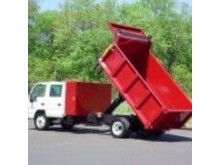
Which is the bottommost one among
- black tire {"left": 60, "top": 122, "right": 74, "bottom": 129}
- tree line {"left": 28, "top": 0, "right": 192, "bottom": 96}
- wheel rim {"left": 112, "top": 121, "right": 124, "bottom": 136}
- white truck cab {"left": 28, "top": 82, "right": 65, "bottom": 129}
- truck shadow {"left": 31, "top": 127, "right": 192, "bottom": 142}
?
truck shadow {"left": 31, "top": 127, "right": 192, "bottom": 142}

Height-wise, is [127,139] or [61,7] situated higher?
[61,7]

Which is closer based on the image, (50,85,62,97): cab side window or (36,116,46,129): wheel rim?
(50,85,62,97): cab side window

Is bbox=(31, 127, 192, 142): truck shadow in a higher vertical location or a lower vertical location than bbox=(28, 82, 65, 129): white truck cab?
lower

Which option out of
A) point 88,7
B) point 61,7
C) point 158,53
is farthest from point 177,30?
point 61,7

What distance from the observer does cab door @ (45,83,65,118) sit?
15.6 meters

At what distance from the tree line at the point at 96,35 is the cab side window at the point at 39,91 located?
39.5 ft

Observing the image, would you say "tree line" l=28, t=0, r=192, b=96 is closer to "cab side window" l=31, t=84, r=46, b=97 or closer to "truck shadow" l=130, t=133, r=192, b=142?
"cab side window" l=31, t=84, r=46, b=97

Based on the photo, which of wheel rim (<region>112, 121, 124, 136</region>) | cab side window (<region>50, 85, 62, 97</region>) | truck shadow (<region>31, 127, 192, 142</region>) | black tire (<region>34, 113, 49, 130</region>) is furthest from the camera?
black tire (<region>34, 113, 49, 130</region>)

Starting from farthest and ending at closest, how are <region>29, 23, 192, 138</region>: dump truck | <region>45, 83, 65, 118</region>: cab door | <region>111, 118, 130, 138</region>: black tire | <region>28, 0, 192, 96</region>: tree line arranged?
<region>28, 0, 192, 96</region>: tree line, <region>45, 83, 65, 118</region>: cab door, <region>111, 118, 130, 138</region>: black tire, <region>29, 23, 192, 138</region>: dump truck

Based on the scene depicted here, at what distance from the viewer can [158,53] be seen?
3095cm

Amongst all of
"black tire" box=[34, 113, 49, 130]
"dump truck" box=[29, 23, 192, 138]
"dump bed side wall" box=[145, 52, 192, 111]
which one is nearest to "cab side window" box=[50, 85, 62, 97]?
"dump truck" box=[29, 23, 192, 138]

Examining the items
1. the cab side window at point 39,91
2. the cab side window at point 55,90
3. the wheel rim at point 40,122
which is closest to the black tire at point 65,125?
the wheel rim at point 40,122
